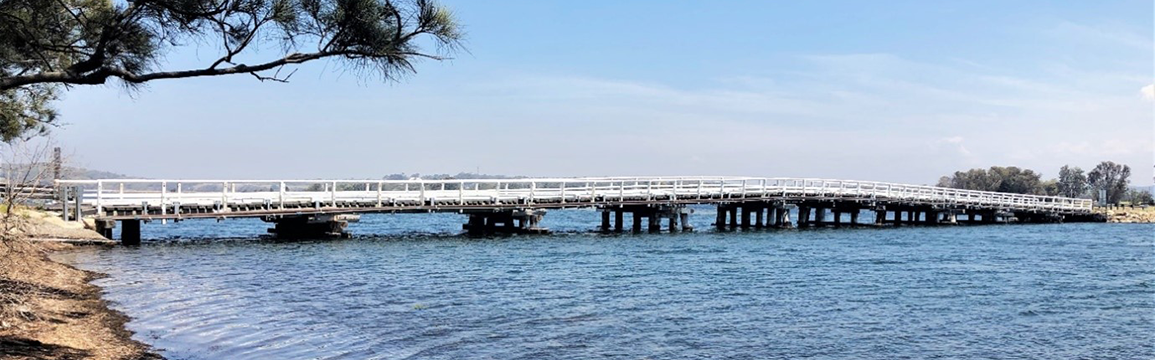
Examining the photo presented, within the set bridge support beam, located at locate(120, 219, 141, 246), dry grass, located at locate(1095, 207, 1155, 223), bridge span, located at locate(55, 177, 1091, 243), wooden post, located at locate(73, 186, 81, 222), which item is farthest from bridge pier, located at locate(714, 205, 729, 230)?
dry grass, located at locate(1095, 207, 1155, 223)

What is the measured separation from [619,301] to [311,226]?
19546 mm

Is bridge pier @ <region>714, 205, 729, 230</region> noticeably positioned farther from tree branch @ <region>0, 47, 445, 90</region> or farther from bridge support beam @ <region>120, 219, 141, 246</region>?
tree branch @ <region>0, 47, 445, 90</region>

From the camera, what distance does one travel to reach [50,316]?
12.7 m

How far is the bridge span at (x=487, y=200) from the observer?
29.6 metres

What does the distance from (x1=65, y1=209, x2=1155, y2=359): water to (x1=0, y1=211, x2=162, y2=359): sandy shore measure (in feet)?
1.48

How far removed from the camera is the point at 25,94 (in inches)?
699

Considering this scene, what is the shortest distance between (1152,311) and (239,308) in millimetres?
16253

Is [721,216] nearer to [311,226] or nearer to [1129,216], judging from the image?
[311,226]

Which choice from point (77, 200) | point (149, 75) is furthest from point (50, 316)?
point (77, 200)

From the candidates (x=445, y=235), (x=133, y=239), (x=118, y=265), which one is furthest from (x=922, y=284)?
(x=133, y=239)

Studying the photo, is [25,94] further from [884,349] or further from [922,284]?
[922,284]

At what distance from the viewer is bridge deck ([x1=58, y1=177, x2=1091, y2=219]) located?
97.2 feet

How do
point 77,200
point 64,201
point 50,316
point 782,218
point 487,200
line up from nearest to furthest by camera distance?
point 50,316 < point 64,201 < point 77,200 < point 487,200 < point 782,218

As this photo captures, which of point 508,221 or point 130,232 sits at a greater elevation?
point 508,221
